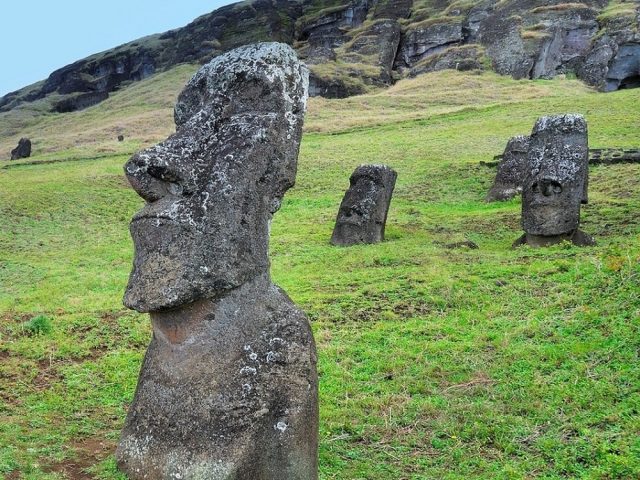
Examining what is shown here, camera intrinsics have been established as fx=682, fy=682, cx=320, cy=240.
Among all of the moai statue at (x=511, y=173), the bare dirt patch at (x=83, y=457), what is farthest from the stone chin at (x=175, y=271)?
the moai statue at (x=511, y=173)

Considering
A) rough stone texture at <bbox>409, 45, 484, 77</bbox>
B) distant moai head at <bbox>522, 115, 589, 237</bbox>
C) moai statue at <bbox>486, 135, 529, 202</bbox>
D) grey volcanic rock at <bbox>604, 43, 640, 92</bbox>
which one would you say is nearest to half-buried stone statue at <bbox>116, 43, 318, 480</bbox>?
distant moai head at <bbox>522, 115, 589, 237</bbox>

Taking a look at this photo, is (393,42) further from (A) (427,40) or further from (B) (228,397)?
(B) (228,397)

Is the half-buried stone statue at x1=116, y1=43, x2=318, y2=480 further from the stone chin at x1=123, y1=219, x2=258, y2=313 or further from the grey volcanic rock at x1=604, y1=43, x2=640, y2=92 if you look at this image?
the grey volcanic rock at x1=604, y1=43, x2=640, y2=92

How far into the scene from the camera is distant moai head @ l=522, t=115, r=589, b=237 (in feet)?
45.4

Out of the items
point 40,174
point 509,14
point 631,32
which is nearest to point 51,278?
point 40,174

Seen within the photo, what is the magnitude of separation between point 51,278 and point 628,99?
30436mm

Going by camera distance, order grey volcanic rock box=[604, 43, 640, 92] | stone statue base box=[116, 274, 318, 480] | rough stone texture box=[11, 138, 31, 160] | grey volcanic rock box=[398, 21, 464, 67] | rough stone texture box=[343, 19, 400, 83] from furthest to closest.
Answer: rough stone texture box=[343, 19, 400, 83]
grey volcanic rock box=[398, 21, 464, 67]
grey volcanic rock box=[604, 43, 640, 92]
rough stone texture box=[11, 138, 31, 160]
stone statue base box=[116, 274, 318, 480]

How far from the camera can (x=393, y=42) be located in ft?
277

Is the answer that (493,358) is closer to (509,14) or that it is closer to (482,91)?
(482,91)

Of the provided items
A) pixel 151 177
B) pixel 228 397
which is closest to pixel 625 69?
pixel 151 177

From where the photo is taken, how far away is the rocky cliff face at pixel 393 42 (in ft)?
198

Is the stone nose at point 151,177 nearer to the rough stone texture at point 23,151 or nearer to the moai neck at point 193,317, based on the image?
Result: the moai neck at point 193,317

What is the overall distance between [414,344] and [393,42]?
265 feet

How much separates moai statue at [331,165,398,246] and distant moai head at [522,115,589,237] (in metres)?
3.83
